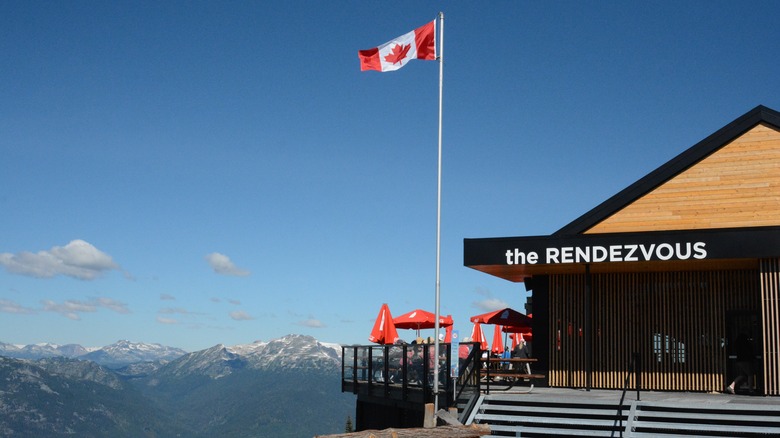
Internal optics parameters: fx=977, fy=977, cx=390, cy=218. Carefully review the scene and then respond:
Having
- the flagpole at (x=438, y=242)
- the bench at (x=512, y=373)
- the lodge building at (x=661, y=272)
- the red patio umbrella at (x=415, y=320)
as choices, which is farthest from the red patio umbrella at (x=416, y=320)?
the flagpole at (x=438, y=242)

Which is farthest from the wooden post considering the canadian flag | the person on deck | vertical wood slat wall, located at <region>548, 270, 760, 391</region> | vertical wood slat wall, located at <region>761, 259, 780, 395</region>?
the canadian flag

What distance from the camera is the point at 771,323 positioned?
69.4 ft

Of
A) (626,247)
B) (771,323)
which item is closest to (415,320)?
(626,247)

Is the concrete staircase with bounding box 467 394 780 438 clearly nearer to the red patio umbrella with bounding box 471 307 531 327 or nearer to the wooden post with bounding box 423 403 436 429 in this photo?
the wooden post with bounding box 423 403 436 429

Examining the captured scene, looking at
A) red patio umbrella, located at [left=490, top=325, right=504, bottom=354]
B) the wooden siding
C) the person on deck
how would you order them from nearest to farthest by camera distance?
the person on deck, the wooden siding, red patio umbrella, located at [left=490, top=325, right=504, bottom=354]

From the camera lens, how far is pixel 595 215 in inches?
984

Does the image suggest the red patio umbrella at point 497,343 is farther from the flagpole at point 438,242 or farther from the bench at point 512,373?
the flagpole at point 438,242

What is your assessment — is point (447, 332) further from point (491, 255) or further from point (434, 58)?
point (434, 58)

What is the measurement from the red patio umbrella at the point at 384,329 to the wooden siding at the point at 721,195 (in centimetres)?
757

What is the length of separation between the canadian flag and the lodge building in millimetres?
4869

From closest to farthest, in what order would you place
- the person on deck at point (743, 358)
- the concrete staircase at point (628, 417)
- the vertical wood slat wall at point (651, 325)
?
1. the concrete staircase at point (628, 417)
2. the person on deck at point (743, 358)
3. the vertical wood slat wall at point (651, 325)

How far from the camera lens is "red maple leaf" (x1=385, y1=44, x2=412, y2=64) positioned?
22531 millimetres

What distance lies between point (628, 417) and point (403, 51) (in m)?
9.59

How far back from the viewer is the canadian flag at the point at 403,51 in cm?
2242
